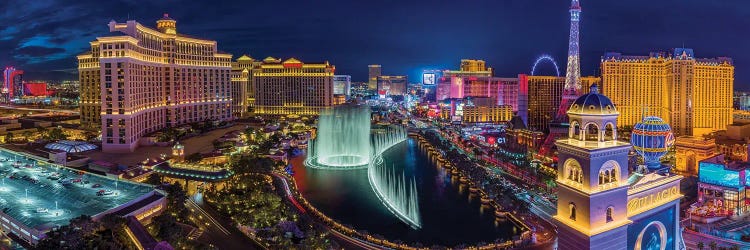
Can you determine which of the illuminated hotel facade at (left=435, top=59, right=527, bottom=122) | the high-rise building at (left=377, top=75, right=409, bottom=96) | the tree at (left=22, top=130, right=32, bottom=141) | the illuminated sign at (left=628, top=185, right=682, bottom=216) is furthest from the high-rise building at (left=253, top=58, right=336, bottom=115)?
the high-rise building at (left=377, top=75, right=409, bottom=96)

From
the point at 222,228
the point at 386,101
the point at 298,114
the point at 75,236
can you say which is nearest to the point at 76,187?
the point at 222,228

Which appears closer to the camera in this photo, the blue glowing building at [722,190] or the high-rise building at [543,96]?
the blue glowing building at [722,190]

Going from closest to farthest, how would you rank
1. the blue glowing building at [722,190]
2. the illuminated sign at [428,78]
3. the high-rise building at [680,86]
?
the blue glowing building at [722,190] < the high-rise building at [680,86] < the illuminated sign at [428,78]

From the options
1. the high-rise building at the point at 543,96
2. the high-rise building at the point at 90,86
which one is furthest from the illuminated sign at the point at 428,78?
the high-rise building at the point at 90,86

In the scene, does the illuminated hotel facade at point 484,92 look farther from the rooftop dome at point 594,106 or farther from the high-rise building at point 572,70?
the rooftop dome at point 594,106

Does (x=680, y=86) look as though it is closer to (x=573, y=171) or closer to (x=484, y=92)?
(x=484, y=92)

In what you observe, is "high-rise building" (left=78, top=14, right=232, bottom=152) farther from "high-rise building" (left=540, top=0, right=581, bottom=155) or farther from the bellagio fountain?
"high-rise building" (left=540, top=0, right=581, bottom=155)
